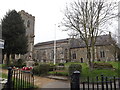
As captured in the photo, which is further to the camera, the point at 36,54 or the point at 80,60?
the point at 36,54

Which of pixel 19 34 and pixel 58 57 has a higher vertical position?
pixel 19 34

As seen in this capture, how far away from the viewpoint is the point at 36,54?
58.4m

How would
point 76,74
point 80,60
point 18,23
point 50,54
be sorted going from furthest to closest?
point 50,54, point 80,60, point 18,23, point 76,74

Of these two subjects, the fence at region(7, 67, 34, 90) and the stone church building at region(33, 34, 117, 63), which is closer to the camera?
the fence at region(7, 67, 34, 90)

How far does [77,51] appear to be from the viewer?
5034cm

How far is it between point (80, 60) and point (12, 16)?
33.9 metres

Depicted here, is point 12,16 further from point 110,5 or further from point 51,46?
point 51,46

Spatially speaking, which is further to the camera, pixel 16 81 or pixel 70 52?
pixel 70 52

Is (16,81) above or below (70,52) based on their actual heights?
below

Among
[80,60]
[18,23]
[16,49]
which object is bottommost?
[80,60]

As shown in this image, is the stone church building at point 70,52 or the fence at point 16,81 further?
the stone church building at point 70,52

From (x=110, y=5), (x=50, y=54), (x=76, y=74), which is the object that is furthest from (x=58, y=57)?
(x=76, y=74)

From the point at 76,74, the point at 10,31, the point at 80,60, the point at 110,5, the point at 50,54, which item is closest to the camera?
the point at 76,74

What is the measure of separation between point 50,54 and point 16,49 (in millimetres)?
32592
